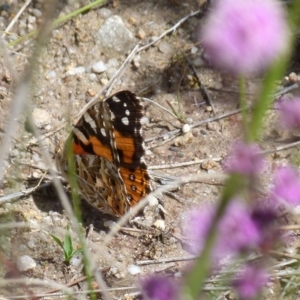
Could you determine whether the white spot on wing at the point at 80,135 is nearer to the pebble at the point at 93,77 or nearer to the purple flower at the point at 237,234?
the pebble at the point at 93,77

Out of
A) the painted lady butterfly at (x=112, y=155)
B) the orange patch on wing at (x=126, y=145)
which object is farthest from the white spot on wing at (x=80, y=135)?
the orange patch on wing at (x=126, y=145)

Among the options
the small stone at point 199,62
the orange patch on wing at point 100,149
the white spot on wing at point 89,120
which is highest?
the small stone at point 199,62

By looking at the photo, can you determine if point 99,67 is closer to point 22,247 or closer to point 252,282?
point 22,247

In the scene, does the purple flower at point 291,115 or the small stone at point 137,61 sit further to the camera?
the small stone at point 137,61

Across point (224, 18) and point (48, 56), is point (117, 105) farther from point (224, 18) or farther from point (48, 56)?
point (224, 18)

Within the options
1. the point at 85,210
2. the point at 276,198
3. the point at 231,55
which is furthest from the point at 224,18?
the point at 85,210

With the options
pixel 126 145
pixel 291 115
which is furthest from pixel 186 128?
pixel 291 115
